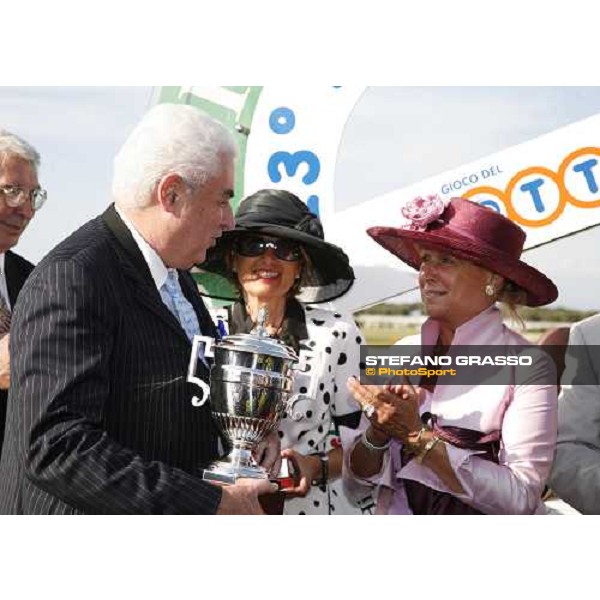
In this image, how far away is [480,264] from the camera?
304cm

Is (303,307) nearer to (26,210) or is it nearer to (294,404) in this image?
(294,404)

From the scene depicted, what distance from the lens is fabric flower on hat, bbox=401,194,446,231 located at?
3.07 meters

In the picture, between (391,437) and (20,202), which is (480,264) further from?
(20,202)

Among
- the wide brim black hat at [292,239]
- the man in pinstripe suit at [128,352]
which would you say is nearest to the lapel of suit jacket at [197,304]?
the man in pinstripe suit at [128,352]

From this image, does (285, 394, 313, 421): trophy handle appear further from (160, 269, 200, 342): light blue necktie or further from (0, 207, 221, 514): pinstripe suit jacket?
(0, 207, 221, 514): pinstripe suit jacket

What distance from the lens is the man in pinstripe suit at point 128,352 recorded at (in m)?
2.25

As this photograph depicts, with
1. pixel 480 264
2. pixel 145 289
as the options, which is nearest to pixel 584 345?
pixel 480 264

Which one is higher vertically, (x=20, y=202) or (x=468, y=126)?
(x=468, y=126)

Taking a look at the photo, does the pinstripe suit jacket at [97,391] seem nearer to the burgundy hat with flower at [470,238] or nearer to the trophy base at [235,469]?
the trophy base at [235,469]

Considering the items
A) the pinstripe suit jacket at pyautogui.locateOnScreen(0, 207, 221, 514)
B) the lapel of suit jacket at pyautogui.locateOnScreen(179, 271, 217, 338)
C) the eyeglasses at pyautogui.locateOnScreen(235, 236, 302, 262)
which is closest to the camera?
the pinstripe suit jacket at pyautogui.locateOnScreen(0, 207, 221, 514)

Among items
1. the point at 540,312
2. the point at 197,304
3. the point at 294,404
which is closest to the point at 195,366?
the point at 197,304

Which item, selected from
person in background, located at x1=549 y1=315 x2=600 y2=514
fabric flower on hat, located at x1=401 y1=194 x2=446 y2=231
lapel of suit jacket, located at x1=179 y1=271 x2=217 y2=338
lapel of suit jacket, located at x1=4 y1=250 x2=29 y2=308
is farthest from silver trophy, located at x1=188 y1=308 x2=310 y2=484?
person in background, located at x1=549 y1=315 x2=600 y2=514

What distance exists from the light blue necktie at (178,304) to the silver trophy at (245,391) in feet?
0.23
